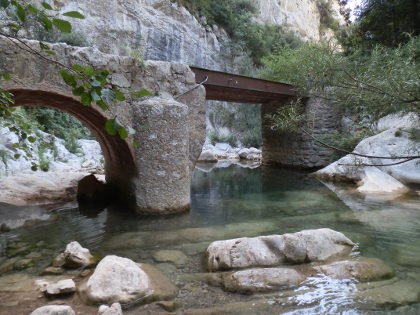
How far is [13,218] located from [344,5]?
17.1m

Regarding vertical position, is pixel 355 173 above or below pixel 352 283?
above

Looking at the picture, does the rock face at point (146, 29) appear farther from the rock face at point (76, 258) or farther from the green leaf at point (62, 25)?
the green leaf at point (62, 25)

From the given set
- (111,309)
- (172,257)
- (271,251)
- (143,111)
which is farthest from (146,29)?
(111,309)

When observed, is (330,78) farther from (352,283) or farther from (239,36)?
(239,36)

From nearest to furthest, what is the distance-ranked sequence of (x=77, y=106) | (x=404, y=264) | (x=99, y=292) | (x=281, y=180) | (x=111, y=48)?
(x=99, y=292) < (x=404, y=264) < (x=77, y=106) < (x=281, y=180) < (x=111, y=48)

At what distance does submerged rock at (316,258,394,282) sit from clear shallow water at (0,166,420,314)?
104 mm

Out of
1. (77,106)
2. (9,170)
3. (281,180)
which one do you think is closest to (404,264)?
(77,106)

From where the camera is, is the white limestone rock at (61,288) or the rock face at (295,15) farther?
the rock face at (295,15)

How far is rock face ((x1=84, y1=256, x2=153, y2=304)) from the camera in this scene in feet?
9.39

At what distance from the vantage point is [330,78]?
14.4ft

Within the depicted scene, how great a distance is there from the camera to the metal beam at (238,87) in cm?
795

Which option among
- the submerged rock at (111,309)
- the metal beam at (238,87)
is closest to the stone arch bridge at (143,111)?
the metal beam at (238,87)

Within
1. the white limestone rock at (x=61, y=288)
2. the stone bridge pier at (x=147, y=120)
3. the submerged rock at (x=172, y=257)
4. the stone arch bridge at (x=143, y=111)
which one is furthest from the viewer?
the stone bridge pier at (x=147, y=120)

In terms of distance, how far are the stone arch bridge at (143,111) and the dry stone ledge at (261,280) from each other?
2772 millimetres
